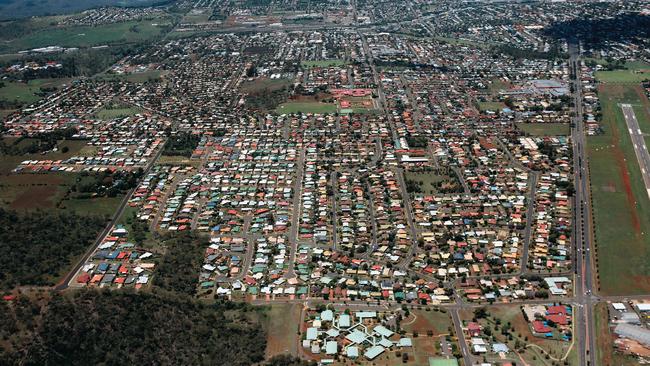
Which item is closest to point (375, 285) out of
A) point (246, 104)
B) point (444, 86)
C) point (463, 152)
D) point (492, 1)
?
point (463, 152)

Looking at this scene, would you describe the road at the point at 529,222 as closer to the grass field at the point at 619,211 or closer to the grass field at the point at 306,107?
the grass field at the point at 619,211

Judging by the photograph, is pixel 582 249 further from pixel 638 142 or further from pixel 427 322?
pixel 638 142

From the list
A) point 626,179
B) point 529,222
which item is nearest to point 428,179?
point 529,222

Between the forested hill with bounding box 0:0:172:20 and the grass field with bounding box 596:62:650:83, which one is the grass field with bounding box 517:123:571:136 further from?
the forested hill with bounding box 0:0:172:20

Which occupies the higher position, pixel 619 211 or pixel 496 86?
pixel 496 86

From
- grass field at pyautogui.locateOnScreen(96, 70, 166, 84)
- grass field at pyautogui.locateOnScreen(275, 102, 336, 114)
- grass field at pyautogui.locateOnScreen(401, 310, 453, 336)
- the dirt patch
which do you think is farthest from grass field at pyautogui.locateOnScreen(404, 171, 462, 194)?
grass field at pyautogui.locateOnScreen(96, 70, 166, 84)

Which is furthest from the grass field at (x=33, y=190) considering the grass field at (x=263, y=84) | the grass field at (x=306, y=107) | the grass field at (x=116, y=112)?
the grass field at (x=263, y=84)
